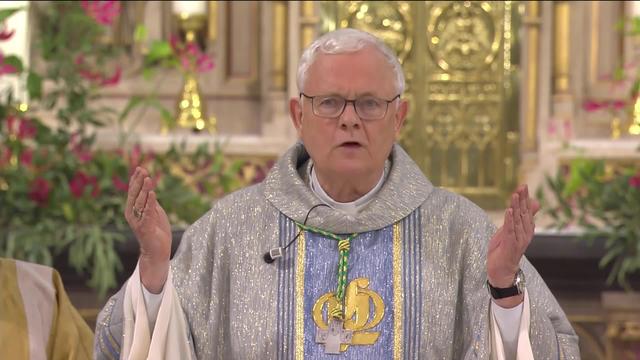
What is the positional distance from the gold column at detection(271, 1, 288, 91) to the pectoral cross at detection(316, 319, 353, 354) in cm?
504

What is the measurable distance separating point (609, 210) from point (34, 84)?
98.6 inches

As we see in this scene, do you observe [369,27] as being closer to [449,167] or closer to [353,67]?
[449,167]

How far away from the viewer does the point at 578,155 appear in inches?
288

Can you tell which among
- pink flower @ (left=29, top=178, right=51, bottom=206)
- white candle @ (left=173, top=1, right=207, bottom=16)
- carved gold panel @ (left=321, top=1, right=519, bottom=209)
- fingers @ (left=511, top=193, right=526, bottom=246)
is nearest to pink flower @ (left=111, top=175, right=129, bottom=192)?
pink flower @ (left=29, top=178, right=51, bottom=206)

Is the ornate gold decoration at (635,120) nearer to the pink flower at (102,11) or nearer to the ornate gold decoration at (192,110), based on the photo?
the ornate gold decoration at (192,110)

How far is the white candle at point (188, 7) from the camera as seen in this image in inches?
311

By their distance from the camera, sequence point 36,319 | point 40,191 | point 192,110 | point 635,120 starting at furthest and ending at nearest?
point 192,110 < point 635,120 < point 40,191 < point 36,319

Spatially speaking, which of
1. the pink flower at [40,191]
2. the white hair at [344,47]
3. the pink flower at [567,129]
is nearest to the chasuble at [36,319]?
the white hair at [344,47]

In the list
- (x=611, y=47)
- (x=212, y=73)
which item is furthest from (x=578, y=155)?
(x=212, y=73)

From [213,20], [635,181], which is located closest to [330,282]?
[635,181]

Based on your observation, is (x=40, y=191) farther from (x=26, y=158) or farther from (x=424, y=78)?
(x=424, y=78)

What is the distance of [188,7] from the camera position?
7891mm

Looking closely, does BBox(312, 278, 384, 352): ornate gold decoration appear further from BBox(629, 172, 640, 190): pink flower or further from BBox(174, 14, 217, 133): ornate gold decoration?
BBox(174, 14, 217, 133): ornate gold decoration

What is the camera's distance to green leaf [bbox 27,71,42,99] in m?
5.64
